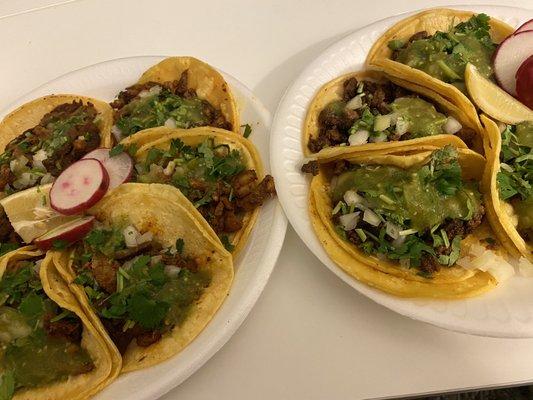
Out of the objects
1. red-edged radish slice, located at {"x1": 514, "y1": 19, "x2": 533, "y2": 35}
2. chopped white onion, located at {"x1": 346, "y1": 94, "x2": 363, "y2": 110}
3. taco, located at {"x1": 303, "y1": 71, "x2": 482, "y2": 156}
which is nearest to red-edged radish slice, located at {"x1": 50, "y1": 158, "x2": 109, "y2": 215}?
taco, located at {"x1": 303, "y1": 71, "x2": 482, "y2": 156}

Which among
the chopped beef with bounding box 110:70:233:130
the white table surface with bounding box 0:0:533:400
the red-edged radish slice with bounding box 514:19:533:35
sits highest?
the red-edged radish slice with bounding box 514:19:533:35

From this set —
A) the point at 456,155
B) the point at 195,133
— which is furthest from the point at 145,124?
the point at 456,155

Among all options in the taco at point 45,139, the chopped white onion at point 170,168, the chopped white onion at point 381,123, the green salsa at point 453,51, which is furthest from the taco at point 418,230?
the taco at point 45,139

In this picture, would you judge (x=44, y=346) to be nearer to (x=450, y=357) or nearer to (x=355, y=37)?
(x=450, y=357)

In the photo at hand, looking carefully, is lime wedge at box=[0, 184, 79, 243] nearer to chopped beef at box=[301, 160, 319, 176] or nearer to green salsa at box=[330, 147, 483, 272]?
chopped beef at box=[301, 160, 319, 176]

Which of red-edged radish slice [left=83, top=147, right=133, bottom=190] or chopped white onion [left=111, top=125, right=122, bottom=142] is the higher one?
chopped white onion [left=111, top=125, right=122, bottom=142]

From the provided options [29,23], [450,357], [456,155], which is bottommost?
[450,357]
